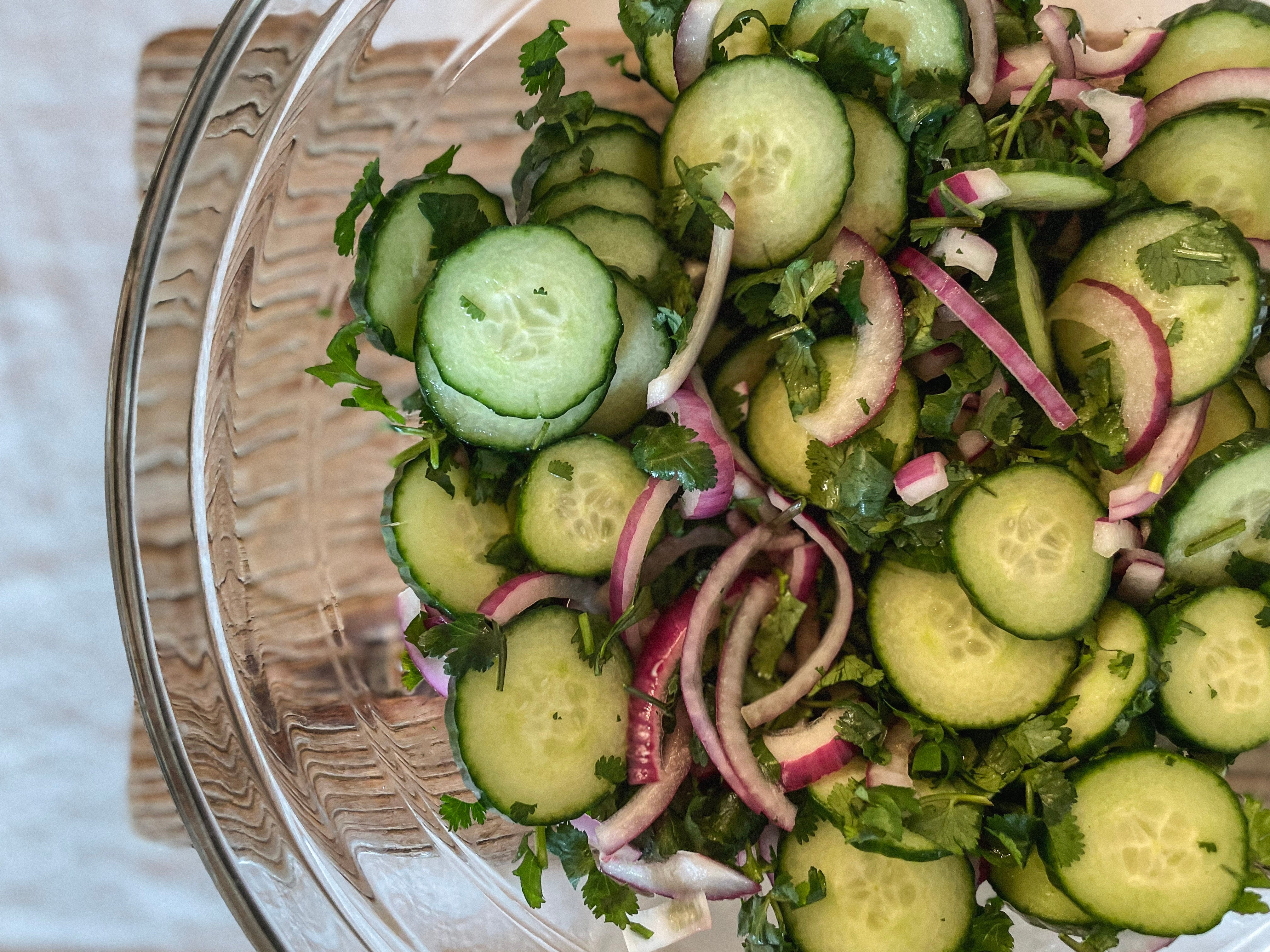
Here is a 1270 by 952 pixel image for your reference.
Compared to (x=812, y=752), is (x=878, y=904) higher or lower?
lower

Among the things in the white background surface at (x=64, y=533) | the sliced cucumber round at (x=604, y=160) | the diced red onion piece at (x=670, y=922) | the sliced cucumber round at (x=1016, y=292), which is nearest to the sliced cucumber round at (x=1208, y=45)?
the sliced cucumber round at (x=1016, y=292)

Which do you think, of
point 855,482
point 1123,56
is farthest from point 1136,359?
point 1123,56

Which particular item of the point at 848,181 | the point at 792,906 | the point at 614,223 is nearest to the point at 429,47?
the point at 614,223

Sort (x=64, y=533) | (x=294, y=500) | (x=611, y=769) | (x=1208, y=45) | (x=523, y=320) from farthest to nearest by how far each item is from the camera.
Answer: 1. (x=64, y=533)
2. (x=294, y=500)
3. (x=1208, y=45)
4. (x=611, y=769)
5. (x=523, y=320)

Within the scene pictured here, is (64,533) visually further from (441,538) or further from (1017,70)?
(1017,70)

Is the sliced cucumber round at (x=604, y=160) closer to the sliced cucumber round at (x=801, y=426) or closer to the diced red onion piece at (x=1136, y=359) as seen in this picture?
the sliced cucumber round at (x=801, y=426)
